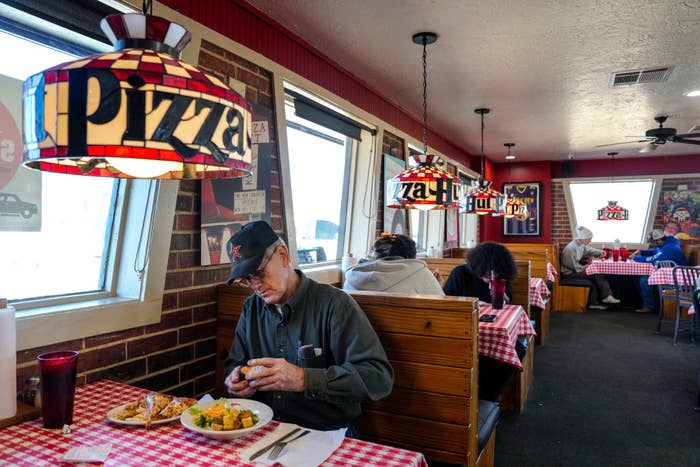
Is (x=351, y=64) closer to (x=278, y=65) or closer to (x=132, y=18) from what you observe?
(x=278, y=65)

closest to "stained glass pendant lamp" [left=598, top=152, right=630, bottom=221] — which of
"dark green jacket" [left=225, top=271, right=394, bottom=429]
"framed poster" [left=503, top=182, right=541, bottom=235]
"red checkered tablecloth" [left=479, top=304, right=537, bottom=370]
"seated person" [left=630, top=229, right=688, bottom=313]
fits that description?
"seated person" [left=630, top=229, right=688, bottom=313]

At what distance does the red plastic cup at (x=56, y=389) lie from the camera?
4.53 ft

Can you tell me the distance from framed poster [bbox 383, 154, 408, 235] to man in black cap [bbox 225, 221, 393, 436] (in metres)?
3.01

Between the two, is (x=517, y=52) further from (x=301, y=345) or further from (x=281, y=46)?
(x=301, y=345)

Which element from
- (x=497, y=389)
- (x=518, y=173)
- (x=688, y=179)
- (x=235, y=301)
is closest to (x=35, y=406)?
(x=235, y=301)

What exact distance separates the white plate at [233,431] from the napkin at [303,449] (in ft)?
0.13

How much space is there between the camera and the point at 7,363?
142cm

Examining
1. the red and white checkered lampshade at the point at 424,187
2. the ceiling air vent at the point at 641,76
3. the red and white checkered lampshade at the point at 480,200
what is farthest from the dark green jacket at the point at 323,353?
the ceiling air vent at the point at 641,76

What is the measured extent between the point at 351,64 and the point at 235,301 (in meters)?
2.31

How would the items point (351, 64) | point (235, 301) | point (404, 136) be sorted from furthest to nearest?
1. point (404, 136)
2. point (351, 64)
3. point (235, 301)

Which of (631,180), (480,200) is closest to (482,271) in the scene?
(480,200)

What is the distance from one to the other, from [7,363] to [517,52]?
3.64 m

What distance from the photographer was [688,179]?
8.86 m

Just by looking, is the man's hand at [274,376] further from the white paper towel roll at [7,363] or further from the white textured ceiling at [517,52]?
the white textured ceiling at [517,52]
